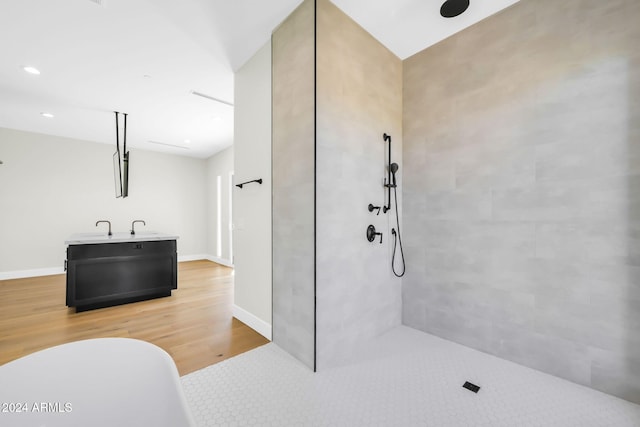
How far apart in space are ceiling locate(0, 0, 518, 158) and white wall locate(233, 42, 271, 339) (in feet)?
0.99

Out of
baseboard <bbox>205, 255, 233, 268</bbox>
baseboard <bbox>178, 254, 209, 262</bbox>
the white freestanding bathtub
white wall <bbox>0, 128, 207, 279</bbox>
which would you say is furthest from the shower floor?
white wall <bbox>0, 128, 207, 279</bbox>

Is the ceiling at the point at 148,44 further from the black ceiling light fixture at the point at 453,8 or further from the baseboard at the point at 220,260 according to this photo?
the baseboard at the point at 220,260

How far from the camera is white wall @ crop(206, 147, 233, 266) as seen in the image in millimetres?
6082

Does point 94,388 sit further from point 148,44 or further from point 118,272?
point 118,272

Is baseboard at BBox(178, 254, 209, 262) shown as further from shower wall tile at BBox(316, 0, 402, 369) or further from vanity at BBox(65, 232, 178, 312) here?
shower wall tile at BBox(316, 0, 402, 369)

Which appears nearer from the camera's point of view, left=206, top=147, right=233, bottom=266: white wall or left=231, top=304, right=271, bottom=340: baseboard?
left=231, top=304, right=271, bottom=340: baseboard

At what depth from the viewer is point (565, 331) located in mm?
1726

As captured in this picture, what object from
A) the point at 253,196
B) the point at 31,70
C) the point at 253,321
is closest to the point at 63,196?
the point at 31,70

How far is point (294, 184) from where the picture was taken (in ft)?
6.61

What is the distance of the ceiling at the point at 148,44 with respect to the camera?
79.6 inches

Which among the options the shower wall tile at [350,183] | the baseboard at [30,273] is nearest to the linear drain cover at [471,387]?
the shower wall tile at [350,183]

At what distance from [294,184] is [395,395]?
157 cm

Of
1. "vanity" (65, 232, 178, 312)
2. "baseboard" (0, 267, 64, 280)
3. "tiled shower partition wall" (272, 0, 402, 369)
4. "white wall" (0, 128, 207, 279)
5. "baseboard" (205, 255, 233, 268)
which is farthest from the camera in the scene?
"baseboard" (205, 255, 233, 268)

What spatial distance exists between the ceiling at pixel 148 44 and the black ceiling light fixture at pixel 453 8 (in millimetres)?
64
